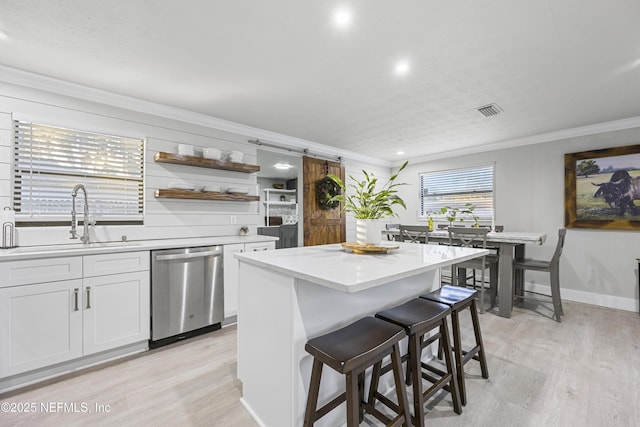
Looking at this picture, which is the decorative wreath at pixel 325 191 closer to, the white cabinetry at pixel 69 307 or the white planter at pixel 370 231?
the white planter at pixel 370 231

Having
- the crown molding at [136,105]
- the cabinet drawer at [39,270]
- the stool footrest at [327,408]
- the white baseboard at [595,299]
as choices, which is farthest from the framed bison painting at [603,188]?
the cabinet drawer at [39,270]

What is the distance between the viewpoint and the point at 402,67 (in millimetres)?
2303

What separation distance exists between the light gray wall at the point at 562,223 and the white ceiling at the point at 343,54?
2.47 ft

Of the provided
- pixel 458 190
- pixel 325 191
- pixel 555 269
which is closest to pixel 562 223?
pixel 555 269

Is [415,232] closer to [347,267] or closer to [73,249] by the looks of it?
[347,267]

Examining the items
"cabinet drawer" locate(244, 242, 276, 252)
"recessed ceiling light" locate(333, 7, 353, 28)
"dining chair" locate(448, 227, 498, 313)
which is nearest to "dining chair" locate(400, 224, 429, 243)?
"dining chair" locate(448, 227, 498, 313)

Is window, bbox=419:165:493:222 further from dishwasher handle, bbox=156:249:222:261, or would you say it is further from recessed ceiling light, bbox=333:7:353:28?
dishwasher handle, bbox=156:249:222:261

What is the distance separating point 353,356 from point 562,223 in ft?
14.7

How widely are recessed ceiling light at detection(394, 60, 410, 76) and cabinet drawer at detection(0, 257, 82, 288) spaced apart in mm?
3006

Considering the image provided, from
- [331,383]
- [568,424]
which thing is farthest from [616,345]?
[331,383]

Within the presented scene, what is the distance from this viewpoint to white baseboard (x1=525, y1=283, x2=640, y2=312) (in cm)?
354

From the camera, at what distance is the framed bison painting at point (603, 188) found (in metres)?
3.52

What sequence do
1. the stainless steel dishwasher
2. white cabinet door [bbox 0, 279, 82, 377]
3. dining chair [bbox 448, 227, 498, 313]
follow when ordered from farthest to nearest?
dining chair [bbox 448, 227, 498, 313] → the stainless steel dishwasher → white cabinet door [bbox 0, 279, 82, 377]

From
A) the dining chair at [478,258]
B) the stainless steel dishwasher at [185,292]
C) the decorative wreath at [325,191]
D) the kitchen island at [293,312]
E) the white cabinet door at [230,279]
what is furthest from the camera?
the decorative wreath at [325,191]
